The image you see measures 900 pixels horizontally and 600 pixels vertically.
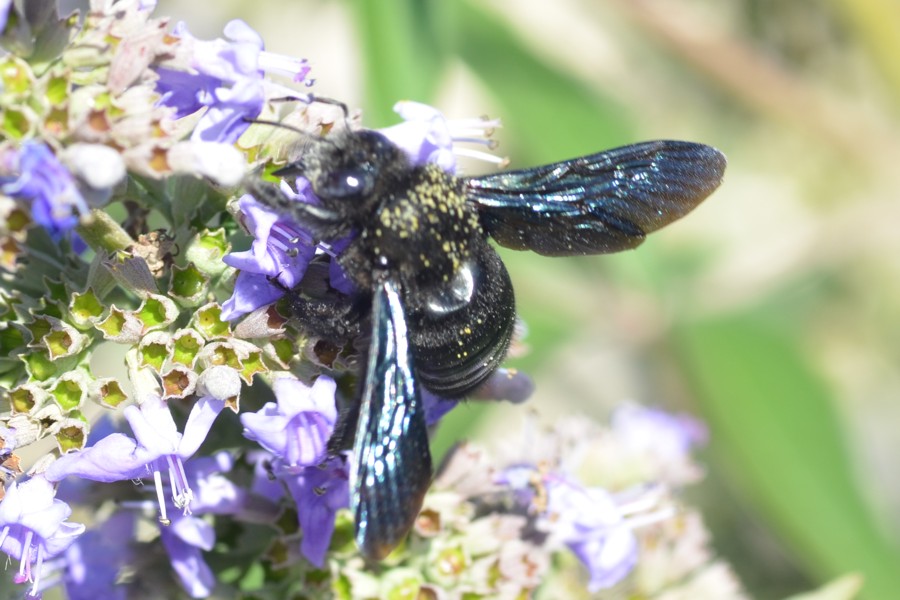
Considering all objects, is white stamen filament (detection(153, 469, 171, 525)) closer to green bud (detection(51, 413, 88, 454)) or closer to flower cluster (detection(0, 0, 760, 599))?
flower cluster (detection(0, 0, 760, 599))

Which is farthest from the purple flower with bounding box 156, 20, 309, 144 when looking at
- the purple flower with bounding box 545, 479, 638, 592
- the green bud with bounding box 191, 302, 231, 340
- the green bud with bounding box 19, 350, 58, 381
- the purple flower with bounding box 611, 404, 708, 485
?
the purple flower with bounding box 611, 404, 708, 485


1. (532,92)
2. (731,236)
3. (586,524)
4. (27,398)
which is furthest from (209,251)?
(731,236)

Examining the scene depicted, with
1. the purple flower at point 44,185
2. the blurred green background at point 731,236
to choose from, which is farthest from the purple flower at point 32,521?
the blurred green background at point 731,236

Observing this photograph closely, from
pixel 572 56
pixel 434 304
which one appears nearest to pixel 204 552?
pixel 434 304

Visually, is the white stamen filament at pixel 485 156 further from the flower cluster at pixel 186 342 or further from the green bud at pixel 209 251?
the green bud at pixel 209 251

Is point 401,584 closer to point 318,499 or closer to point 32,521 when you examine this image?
point 318,499

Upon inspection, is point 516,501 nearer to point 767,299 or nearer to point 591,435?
point 591,435
